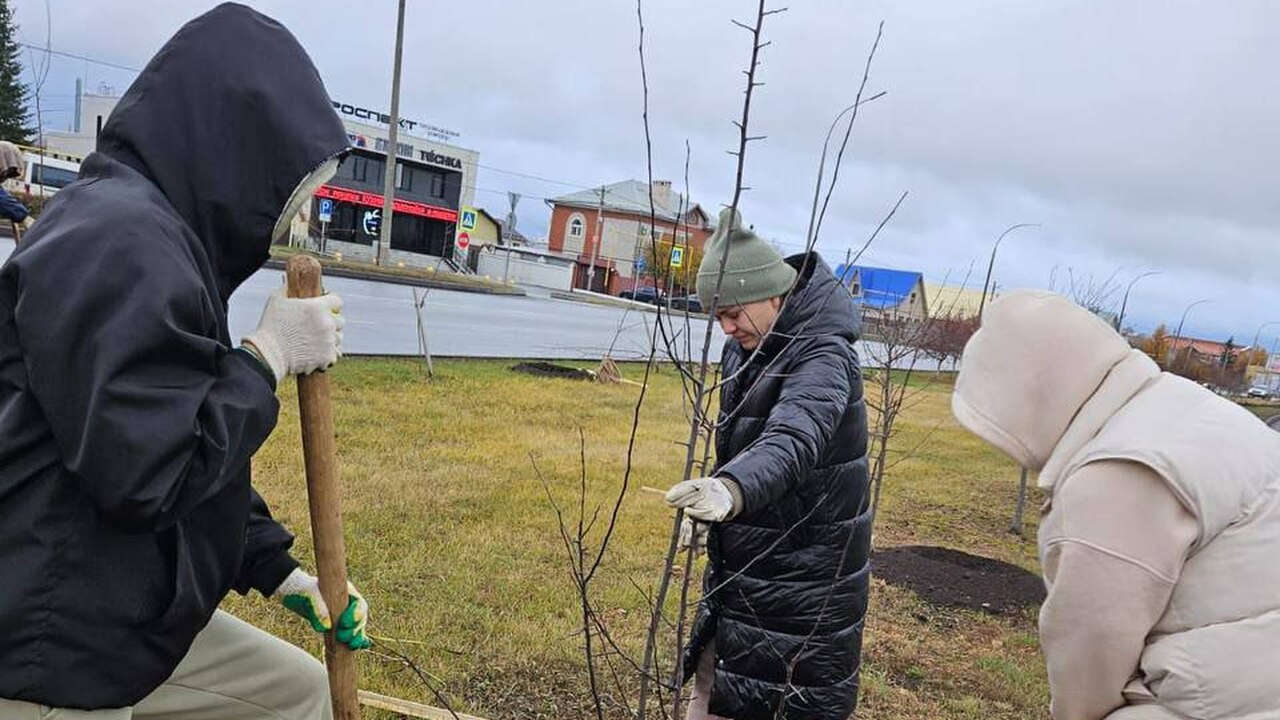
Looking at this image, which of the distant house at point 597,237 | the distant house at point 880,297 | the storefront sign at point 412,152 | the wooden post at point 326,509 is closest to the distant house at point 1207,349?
the distant house at point 880,297

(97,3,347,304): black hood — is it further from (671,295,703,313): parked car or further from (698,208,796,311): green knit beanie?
(698,208,796,311): green knit beanie

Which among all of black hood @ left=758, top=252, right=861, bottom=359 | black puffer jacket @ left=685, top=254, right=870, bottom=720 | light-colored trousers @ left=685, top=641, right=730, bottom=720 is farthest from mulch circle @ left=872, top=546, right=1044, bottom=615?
black hood @ left=758, top=252, right=861, bottom=359

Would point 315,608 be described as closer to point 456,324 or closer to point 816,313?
point 816,313

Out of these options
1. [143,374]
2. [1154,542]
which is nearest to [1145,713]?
[1154,542]

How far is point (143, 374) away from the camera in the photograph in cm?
123

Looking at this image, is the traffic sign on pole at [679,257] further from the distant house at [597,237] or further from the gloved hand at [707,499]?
the distant house at [597,237]

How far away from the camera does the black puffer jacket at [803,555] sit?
2215 millimetres

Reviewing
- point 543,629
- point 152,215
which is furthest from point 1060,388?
point 543,629

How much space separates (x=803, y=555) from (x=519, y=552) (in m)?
2.85

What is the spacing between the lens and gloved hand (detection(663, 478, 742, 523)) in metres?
1.70

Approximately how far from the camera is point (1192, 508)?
52.2 inches

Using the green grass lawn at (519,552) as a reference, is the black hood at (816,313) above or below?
above

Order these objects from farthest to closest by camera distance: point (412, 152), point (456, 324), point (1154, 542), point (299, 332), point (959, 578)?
point (412, 152) < point (456, 324) < point (959, 578) < point (299, 332) < point (1154, 542)

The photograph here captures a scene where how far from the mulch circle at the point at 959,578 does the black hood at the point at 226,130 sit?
Answer: 4695 millimetres
